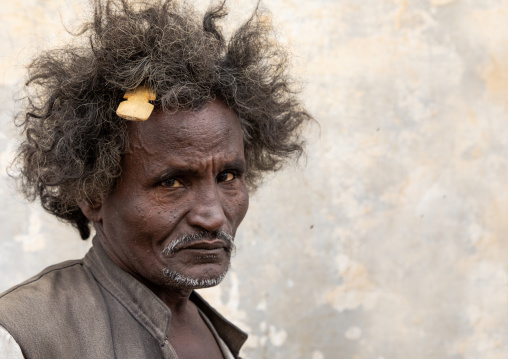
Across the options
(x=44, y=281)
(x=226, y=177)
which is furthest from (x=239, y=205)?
(x=44, y=281)

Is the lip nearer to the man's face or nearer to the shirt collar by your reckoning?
the man's face

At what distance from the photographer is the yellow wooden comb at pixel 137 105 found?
7.54 ft

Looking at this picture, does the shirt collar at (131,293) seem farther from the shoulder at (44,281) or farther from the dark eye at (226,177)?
the dark eye at (226,177)

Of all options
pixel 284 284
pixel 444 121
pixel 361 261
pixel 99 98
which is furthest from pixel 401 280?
pixel 99 98

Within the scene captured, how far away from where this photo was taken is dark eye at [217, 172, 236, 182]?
8.16 ft

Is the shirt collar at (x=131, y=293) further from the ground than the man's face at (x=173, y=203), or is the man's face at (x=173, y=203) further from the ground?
the man's face at (x=173, y=203)

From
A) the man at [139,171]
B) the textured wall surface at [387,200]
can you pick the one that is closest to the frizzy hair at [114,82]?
the man at [139,171]

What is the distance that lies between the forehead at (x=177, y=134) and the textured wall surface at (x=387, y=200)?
5.46 ft

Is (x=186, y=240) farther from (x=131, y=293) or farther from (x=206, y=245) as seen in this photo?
(x=131, y=293)

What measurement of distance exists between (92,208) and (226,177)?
1.65 feet

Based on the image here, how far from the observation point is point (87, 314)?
2238mm

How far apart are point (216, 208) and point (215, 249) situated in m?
0.15

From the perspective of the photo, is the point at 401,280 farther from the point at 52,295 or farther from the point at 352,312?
the point at 52,295

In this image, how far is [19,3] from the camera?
3.70m
